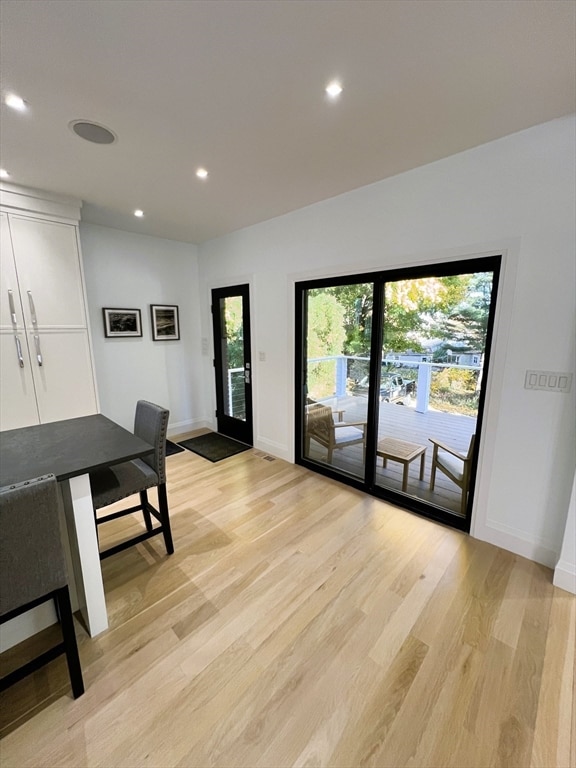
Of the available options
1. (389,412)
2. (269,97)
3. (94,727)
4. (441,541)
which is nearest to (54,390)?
(94,727)

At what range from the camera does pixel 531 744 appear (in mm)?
1179

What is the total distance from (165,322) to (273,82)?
10.6 ft

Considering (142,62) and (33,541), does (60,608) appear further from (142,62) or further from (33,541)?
(142,62)

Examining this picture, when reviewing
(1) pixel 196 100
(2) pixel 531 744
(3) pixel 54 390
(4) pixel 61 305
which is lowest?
(2) pixel 531 744

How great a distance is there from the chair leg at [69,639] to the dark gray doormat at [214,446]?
2395mm

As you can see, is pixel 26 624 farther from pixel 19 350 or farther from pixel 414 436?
pixel 414 436

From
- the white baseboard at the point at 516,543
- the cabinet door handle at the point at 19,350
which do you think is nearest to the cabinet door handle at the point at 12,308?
the cabinet door handle at the point at 19,350

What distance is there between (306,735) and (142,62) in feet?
9.30

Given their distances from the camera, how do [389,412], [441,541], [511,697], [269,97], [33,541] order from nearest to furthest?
[33,541] → [511,697] → [269,97] → [441,541] → [389,412]

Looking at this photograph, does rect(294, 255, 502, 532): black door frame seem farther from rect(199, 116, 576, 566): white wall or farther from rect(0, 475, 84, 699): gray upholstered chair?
rect(0, 475, 84, 699): gray upholstered chair

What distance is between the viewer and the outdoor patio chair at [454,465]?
8.08 feet

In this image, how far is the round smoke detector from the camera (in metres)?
1.79

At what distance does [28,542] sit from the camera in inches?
44.4

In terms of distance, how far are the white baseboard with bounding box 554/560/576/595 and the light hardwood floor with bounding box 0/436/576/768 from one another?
0.05 meters
